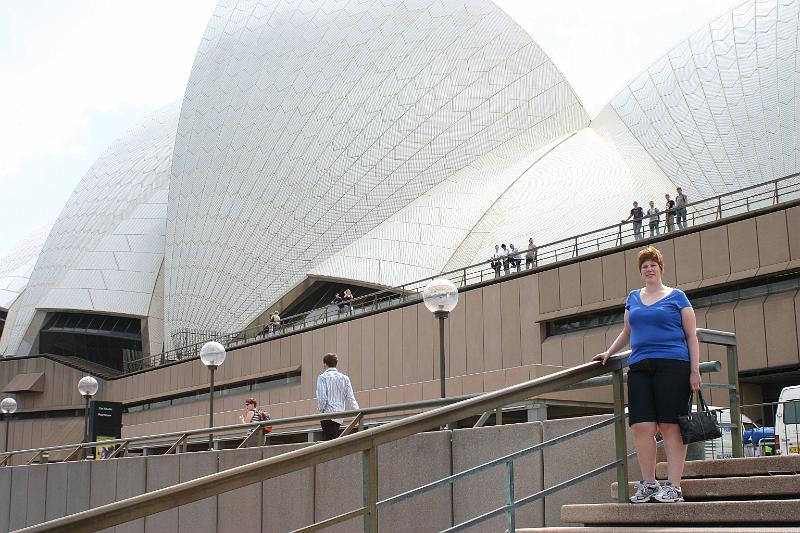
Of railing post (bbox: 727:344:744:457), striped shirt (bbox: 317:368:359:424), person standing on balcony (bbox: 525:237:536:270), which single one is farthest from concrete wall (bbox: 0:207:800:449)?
railing post (bbox: 727:344:744:457)

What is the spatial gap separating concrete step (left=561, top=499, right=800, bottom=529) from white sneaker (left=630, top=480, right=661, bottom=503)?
0.39 ft

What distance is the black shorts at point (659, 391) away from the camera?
566 centimetres

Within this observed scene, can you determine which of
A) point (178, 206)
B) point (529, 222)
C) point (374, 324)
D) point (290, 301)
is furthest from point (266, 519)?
point (178, 206)

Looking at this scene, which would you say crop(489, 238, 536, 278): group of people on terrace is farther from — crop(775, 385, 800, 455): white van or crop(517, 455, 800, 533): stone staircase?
crop(517, 455, 800, 533): stone staircase

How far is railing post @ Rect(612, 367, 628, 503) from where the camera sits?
5.81 meters

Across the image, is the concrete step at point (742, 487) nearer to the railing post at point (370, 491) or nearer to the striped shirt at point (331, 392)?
the railing post at point (370, 491)

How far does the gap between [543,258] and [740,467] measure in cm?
2042

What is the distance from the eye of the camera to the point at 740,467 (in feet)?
19.2

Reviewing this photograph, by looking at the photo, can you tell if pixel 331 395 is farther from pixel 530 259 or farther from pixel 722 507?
pixel 530 259

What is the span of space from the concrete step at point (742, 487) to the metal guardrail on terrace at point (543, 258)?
52.9ft

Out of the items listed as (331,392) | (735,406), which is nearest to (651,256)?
(735,406)

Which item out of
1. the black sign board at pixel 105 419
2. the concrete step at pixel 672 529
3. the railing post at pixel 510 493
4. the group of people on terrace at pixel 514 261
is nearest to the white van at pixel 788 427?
the concrete step at pixel 672 529

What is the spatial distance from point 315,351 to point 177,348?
42.5 ft

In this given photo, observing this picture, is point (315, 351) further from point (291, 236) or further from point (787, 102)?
point (787, 102)
